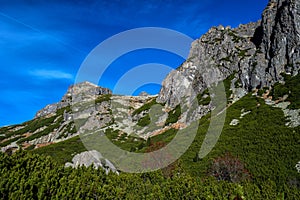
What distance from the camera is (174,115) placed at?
13938 cm

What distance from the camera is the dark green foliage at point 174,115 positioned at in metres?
133

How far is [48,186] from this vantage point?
14023 mm

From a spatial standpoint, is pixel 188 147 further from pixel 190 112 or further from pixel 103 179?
pixel 103 179

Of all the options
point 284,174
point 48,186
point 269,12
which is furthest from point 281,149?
point 269,12

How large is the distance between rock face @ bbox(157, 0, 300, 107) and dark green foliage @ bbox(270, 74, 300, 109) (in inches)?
205

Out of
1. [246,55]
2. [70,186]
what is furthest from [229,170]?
[246,55]

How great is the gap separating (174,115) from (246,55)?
46599 millimetres

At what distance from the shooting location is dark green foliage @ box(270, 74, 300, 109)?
78.4 metres

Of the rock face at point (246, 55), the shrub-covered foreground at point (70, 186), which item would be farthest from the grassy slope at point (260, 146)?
the rock face at point (246, 55)

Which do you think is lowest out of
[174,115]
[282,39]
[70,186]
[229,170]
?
[70,186]

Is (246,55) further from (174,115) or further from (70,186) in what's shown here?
(70,186)

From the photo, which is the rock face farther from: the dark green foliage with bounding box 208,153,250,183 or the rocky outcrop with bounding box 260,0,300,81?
the dark green foliage with bounding box 208,153,250,183

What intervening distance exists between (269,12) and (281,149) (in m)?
96.7

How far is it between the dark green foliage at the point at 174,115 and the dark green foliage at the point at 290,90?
49985 millimetres
